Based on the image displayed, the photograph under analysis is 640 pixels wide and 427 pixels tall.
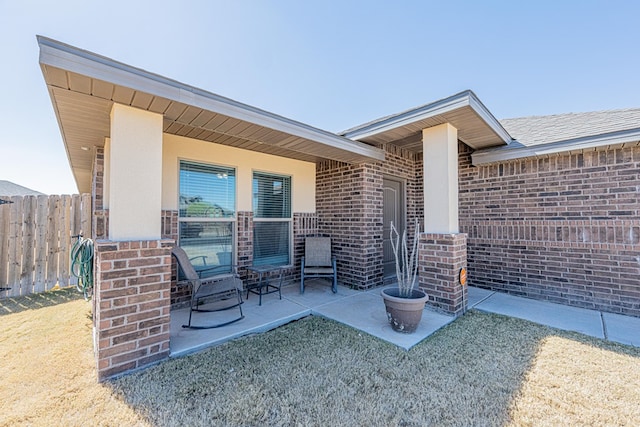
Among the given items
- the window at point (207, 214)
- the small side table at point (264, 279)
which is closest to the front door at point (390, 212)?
the small side table at point (264, 279)

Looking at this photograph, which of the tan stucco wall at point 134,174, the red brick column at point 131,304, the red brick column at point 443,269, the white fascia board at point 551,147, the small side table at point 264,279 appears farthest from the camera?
the small side table at point 264,279

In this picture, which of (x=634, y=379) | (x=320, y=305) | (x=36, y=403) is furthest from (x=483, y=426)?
(x=36, y=403)

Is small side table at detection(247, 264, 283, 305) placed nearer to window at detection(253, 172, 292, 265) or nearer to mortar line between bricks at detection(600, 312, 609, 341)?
window at detection(253, 172, 292, 265)

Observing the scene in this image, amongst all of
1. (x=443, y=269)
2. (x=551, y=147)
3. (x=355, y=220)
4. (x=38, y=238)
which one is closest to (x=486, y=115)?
(x=551, y=147)

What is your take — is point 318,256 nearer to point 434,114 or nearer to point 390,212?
point 390,212

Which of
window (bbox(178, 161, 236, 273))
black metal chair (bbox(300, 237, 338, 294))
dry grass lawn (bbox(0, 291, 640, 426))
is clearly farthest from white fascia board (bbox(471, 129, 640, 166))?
window (bbox(178, 161, 236, 273))

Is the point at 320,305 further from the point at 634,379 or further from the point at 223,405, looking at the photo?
the point at 634,379

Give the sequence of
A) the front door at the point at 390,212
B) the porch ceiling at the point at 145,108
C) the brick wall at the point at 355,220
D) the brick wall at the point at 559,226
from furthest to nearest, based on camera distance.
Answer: the front door at the point at 390,212, the brick wall at the point at 355,220, the brick wall at the point at 559,226, the porch ceiling at the point at 145,108

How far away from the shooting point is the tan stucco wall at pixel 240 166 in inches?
158

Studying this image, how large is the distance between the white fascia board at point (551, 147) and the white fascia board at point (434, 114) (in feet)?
0.84

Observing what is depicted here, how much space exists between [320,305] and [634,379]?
334 cm

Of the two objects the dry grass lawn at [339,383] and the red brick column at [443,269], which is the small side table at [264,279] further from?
the red brick column at [443,269]

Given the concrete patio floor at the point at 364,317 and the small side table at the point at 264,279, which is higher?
the small side table at the point at 264,279

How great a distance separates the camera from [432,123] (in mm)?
3775
